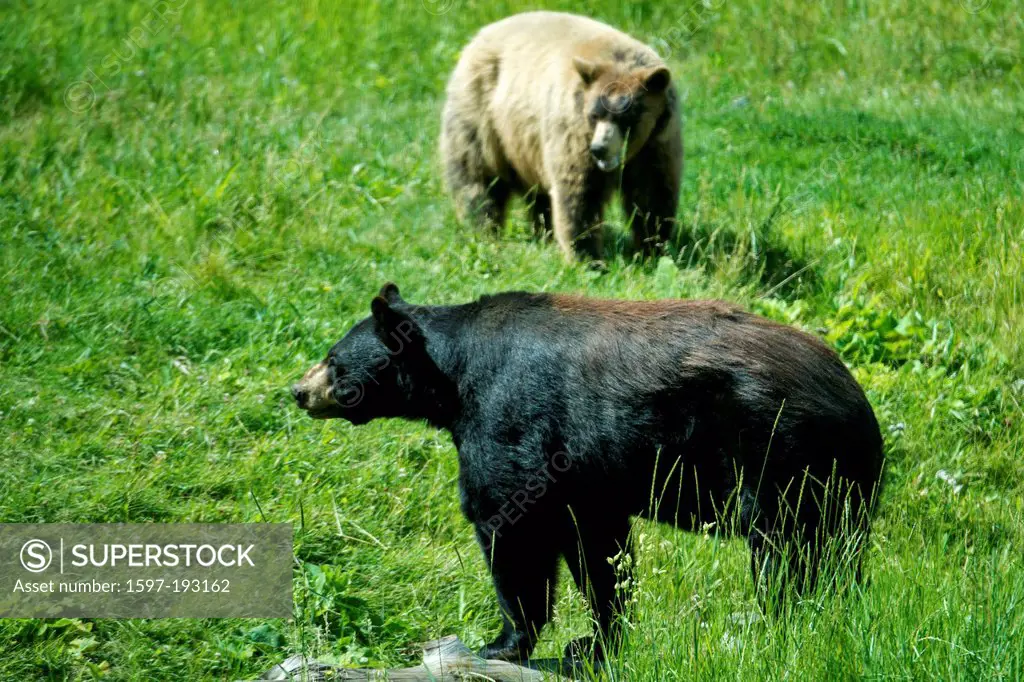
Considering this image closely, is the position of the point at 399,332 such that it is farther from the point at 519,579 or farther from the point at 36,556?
the point at 36,556

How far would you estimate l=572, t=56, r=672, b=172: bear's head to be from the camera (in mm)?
8281

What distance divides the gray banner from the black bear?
1121mm

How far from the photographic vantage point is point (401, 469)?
6.24 metres

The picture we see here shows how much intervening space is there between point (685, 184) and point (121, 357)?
202 inches

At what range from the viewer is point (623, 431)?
4.70m

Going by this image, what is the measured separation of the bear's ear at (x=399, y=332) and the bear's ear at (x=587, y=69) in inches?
152

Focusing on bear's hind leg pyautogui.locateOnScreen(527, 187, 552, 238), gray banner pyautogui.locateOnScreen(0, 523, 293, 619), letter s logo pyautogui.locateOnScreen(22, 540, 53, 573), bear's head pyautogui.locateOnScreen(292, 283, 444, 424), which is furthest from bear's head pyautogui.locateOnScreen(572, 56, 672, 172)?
letter s logo pyautogui.locateOnScreen(22, 540, 53, 573)

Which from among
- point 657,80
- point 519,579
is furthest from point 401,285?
point 519,579

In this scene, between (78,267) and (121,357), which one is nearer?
(121,357)

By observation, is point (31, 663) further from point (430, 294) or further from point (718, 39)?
point (718, 39)

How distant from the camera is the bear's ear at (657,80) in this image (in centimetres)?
827

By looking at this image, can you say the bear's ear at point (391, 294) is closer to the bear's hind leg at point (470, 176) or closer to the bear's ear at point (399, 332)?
the bear's ear at point (399, 332)

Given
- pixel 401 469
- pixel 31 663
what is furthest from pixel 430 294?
pixel 31 663

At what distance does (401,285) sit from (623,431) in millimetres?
3597
